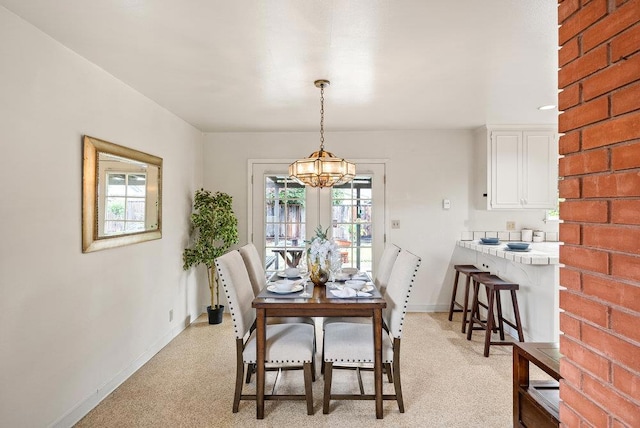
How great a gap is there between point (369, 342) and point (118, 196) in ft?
7.18

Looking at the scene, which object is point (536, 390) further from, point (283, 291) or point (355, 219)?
point (355, 219)

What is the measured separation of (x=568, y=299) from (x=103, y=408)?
2862 mm

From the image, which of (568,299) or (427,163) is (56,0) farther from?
(427,163)

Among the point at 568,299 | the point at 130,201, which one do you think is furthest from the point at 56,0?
the point at 568,299

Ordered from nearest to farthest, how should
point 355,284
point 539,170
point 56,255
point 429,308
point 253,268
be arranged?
1. point 56,255
2. point 355,284
3. point 253,268
4. point 539,170
5. point 429,308

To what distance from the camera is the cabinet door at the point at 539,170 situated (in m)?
4.20

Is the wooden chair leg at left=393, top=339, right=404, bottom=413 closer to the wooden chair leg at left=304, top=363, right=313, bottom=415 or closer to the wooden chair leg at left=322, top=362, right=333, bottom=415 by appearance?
the wooden chair leg at left=322, top=362, right=333, bottom=415

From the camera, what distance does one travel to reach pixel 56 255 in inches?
83.3

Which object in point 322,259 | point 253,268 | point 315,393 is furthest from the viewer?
point 253,268

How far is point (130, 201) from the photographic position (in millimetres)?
2879

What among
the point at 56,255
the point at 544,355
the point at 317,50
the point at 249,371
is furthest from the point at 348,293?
the point at 56,255

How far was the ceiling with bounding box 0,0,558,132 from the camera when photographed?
70.1 inches

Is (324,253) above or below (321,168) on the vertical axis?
below

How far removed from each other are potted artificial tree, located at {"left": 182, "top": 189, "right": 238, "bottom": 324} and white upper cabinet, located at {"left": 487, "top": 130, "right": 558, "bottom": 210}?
10.5 feet
